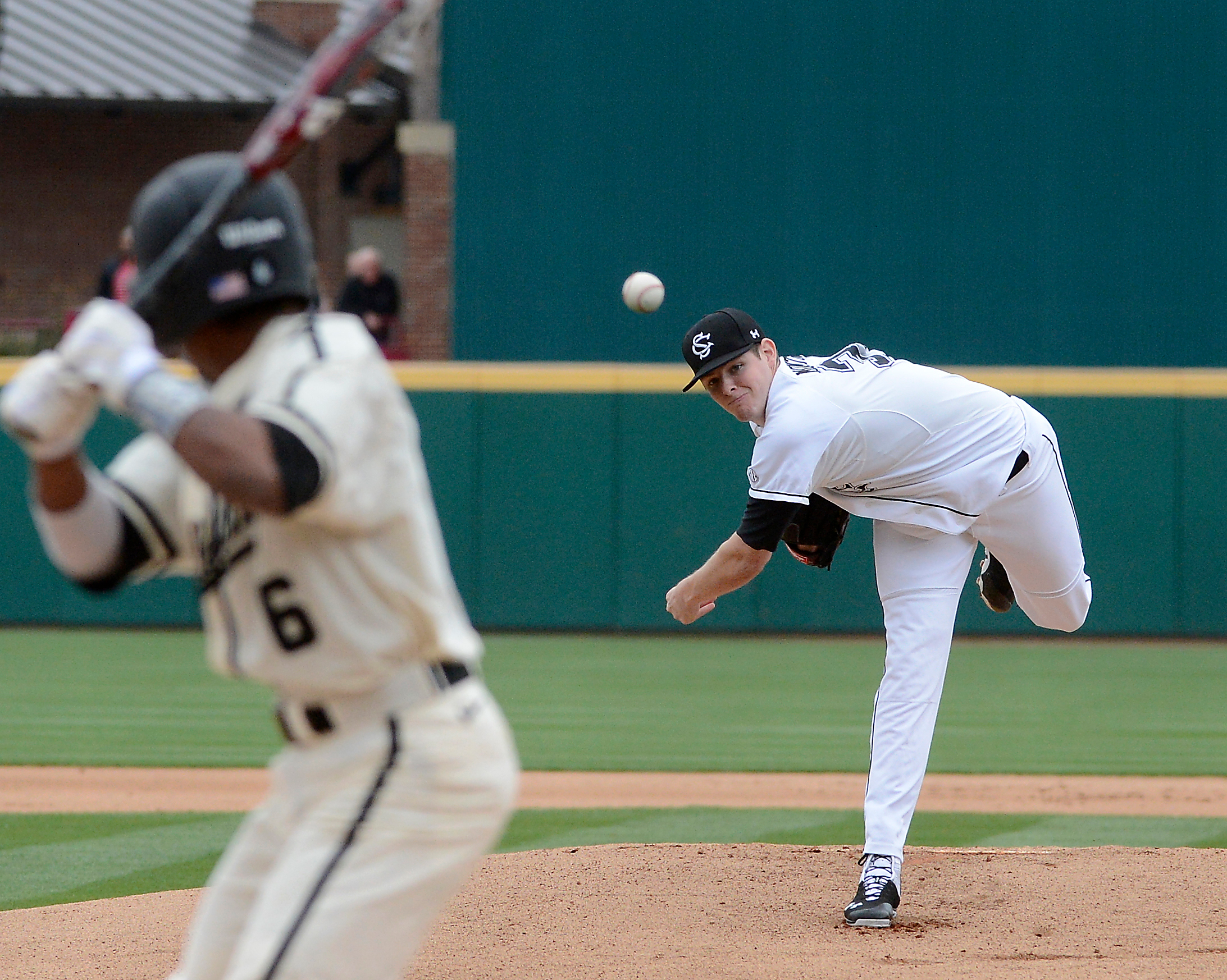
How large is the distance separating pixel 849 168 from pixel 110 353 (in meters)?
14.4

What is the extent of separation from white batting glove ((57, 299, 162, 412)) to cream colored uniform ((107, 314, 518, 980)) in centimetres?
14

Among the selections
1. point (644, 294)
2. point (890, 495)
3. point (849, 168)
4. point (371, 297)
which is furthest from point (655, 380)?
point (890, 495)

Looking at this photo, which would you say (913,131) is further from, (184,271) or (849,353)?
(184,271)

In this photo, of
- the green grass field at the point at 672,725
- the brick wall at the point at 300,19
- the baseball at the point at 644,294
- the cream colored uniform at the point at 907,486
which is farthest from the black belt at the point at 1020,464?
the brick wall at the point at 300,19

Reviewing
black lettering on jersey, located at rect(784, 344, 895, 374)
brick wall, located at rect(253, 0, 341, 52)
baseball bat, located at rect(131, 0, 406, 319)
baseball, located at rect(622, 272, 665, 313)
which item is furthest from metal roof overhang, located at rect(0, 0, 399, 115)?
baseball bat, located at rect(131, 0, 406, 319)

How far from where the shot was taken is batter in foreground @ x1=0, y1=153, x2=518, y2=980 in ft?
7.25

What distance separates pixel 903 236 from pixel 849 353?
37.3 ft

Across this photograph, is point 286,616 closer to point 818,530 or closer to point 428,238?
point 818,530

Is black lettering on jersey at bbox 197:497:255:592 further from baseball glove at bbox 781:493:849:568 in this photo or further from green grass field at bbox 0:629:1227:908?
green grass field at bbox 0:629:1227:908

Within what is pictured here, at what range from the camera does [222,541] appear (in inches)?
92.5

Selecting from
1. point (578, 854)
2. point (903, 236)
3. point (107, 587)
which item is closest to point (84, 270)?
point (903, 236)

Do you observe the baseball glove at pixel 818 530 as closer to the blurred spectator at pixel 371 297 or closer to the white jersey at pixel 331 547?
the white jersey at pixel 331 547

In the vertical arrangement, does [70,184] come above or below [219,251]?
above

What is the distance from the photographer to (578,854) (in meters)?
5.56
